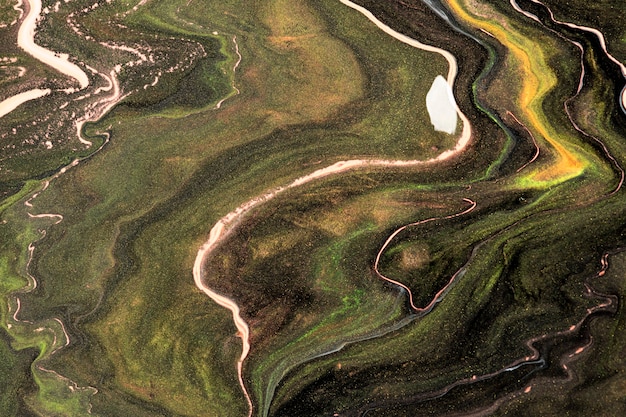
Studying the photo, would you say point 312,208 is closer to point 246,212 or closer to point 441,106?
point 246,212

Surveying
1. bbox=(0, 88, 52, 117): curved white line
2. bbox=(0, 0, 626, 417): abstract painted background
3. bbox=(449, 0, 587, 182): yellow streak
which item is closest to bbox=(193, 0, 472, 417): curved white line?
bbox=(0, 0, 626, 417): abstract painted background

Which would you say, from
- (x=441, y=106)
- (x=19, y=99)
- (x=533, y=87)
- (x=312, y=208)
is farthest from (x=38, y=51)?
(x=533, y=87)

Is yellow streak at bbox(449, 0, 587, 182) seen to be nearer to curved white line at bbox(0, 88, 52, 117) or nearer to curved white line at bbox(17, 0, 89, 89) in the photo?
curved white line at bbox(17, 0, 89, 89)

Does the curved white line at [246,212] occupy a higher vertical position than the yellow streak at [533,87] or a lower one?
lower

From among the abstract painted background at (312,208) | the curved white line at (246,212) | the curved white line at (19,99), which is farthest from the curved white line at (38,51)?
the curved white line at (246,212)

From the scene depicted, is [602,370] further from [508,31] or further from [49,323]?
[49,323]

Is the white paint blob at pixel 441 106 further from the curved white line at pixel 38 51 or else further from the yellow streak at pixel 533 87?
the curved white line at pixel 38 51
